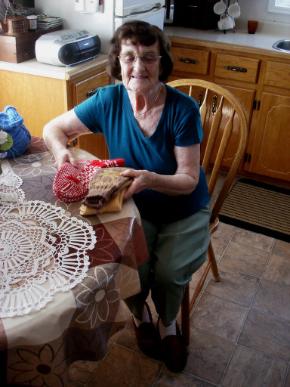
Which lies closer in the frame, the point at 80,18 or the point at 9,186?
the point at 9,186

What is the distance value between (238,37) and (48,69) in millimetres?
1373

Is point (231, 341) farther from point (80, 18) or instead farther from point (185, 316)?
point (80, 18)

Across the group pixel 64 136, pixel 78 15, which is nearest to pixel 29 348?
pixel 64 136

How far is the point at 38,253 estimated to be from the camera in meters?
1.01

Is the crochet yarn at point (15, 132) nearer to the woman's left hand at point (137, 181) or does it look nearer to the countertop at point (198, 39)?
the woman's left hand at point (137, 181)

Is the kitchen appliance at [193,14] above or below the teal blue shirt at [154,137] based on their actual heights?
above

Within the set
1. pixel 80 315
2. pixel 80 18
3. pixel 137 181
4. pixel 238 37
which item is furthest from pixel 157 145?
pixel 238 37

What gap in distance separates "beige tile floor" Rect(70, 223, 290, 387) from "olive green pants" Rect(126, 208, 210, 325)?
27cm

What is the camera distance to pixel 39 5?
101 inches

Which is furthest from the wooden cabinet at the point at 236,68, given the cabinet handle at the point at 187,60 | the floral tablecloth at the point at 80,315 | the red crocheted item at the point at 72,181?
the floral tablecloth at the point at 80,315

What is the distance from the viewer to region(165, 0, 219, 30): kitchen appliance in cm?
306

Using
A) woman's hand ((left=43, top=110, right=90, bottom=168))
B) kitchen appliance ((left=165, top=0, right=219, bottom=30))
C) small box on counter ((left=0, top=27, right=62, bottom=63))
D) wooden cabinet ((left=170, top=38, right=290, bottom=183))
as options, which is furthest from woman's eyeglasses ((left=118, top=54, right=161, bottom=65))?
kitchen appliance ((left=165, top=0, right=219, bottom=30))

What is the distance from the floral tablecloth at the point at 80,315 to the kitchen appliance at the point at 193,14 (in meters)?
2.29

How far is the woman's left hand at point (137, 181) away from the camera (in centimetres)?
123
